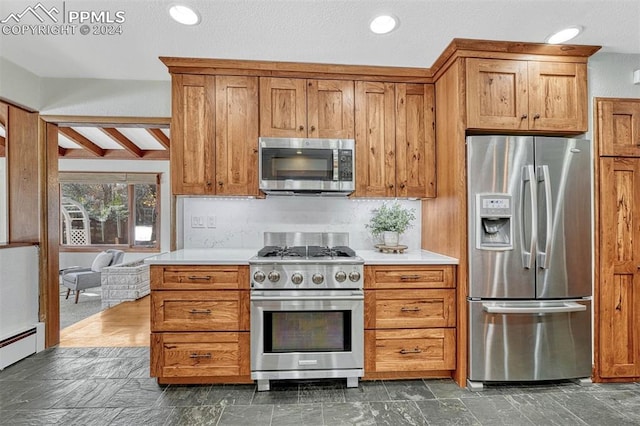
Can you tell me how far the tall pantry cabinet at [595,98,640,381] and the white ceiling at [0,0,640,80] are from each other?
2.50 ft

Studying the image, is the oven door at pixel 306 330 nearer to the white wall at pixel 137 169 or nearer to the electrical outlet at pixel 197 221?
the electrical outlet at pixel 197 221

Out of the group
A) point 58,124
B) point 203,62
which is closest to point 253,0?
point 203,62

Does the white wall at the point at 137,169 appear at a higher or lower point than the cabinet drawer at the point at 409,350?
higher

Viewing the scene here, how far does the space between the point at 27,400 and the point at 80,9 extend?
2.55 m

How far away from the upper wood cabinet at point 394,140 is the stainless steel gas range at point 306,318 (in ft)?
2.50

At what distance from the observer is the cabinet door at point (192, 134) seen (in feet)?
8.29

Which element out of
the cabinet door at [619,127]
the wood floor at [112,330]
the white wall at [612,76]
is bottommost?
the wood floor at [112,330]

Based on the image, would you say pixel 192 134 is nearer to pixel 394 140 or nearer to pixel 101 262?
pixel 394 140

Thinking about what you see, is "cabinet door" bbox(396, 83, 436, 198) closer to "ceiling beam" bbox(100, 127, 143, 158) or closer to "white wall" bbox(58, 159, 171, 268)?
"ceiling beam" bbox(100, 127, 143, 158)

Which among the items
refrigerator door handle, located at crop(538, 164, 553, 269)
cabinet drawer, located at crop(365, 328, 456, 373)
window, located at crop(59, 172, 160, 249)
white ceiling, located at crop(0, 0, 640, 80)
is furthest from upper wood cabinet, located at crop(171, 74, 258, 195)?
window, located at crop(59, 172, 160, 249)

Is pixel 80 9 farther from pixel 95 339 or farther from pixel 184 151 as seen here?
pixel 95 339

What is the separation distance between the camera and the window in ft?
21.7

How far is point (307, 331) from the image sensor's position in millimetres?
2277

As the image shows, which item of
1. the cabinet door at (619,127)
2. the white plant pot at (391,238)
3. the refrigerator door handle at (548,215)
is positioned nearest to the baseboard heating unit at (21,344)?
the white plant pot at (391,238)
